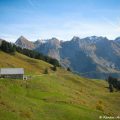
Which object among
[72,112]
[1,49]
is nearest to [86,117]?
[72,112]

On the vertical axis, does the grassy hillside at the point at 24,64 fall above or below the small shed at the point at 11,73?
above

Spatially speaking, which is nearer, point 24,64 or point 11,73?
point 11,73

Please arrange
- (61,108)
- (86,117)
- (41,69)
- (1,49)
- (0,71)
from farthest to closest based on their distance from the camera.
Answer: (1,49) < (41,69) < (0,71) < (61,108) < (86,117)

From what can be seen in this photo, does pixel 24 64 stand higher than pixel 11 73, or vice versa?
pixel 24 64

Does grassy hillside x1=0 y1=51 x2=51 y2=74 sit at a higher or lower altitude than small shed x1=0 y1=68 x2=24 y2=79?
higher

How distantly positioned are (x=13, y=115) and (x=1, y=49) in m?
156

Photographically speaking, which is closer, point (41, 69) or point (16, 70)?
point (16, 70)

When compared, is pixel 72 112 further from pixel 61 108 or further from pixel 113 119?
pixel 113 119

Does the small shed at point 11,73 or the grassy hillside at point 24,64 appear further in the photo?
the grassy hillside at point 24,64

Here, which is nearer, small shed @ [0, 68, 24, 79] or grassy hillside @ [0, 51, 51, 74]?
small shed @ [0, 68, 24, 79]

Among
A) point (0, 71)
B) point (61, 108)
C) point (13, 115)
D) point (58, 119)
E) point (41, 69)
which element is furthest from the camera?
point (41, 69)

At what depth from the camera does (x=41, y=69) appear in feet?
606

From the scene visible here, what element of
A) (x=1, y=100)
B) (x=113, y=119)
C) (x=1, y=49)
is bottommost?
(x=113, y=119)

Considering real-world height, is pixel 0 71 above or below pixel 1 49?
below
